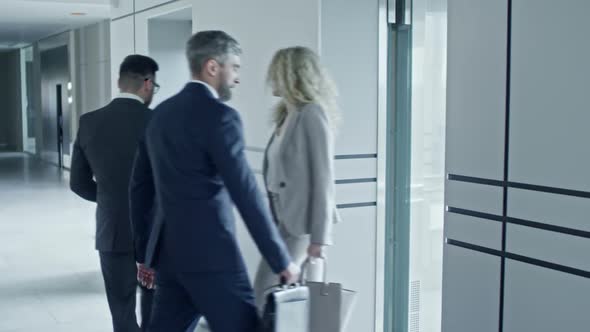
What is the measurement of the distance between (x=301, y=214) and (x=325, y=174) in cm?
24

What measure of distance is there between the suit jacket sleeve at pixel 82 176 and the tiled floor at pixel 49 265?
1677 mm

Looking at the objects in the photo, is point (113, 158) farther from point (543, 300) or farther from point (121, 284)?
point (543, 300)

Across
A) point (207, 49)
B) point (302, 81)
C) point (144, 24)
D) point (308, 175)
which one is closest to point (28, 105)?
point (144, 24)

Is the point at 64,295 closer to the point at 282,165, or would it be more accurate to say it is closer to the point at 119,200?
the point at 119,200

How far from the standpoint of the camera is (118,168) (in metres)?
4.07

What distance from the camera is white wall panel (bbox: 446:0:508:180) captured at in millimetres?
3586

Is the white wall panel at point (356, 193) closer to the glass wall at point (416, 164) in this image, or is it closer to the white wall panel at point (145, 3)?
the glass wall at point (416, 164)

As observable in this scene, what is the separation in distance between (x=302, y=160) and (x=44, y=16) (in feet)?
42.6

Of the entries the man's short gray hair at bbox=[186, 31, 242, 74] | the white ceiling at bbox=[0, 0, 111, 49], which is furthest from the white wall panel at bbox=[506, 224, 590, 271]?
the white ceiling at bbox=[0, 0, 111, 49]

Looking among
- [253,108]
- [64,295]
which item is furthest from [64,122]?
[253,108]

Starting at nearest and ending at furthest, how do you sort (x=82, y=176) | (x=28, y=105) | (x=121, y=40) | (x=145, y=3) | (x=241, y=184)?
(x=241, y=184)
(x=82, y=176)
(x=145, y=3)
(x=121, y=40)
(x=28, y=105)

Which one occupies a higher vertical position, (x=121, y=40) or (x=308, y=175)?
(x=121, y=40)

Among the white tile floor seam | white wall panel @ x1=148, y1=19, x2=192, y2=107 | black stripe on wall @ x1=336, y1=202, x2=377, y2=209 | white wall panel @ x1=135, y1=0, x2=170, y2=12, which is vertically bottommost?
the white tile floor seam

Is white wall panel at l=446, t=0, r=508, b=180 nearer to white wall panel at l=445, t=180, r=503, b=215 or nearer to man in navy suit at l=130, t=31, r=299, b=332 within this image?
white wall panel at l=445, t=180, r=503, b=215
